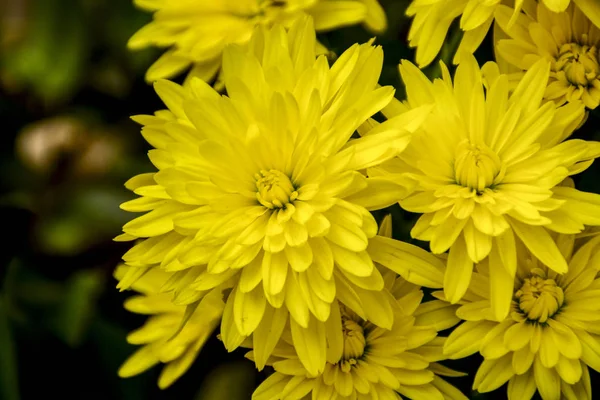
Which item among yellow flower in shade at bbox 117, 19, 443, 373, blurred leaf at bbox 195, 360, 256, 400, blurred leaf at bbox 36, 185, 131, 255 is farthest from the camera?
blurred leaf at bbox 36, 185, 131, 255

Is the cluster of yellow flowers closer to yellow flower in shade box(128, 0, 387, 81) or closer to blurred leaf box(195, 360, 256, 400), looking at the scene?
yellow flower in shade box(128, 0, 387, 81)

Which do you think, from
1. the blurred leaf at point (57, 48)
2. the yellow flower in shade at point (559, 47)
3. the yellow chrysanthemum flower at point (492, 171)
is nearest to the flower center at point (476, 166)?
the yellow chrysanthemum flower at point (492, 171)

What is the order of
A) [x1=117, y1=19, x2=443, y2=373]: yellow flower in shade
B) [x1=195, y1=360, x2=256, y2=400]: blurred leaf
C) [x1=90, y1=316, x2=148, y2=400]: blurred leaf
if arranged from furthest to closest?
[x1=90, y1=316, x2=148, y2=400]: blurred leaf → [x1=195, y1=360, x2=256, y2=400]: blurred leaf → [x1=117, y1=19, x2=443, y2=373]: yellow flower in shade

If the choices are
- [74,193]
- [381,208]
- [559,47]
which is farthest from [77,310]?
[559,47]

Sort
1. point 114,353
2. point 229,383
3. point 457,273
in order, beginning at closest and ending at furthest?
1. point 457,273
2. point 229,383
3. point 114,353

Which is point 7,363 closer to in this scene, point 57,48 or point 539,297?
point 57,48

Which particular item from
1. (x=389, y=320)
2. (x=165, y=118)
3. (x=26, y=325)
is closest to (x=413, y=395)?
(x=389, y=320)

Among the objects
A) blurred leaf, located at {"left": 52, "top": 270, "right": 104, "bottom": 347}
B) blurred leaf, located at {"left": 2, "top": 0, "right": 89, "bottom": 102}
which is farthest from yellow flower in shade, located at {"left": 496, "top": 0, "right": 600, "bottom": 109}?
blurred leaf, located at {"left": 2, "top": 0, "right": 89, "bottom": 102}
